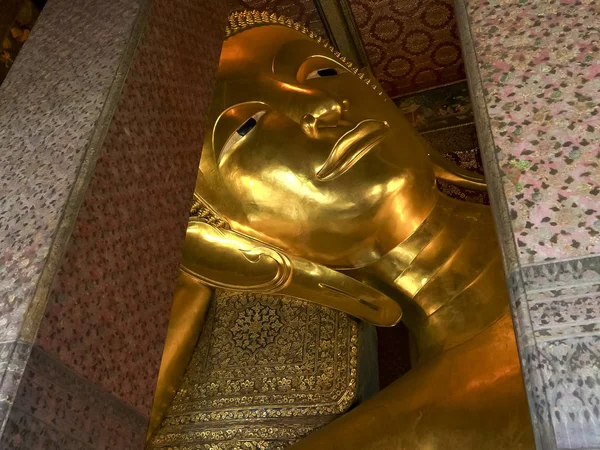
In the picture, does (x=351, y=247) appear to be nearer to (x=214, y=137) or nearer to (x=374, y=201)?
(x=374, y=201)

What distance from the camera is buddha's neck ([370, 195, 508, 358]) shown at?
1.70 m

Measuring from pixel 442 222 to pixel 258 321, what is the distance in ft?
1.97

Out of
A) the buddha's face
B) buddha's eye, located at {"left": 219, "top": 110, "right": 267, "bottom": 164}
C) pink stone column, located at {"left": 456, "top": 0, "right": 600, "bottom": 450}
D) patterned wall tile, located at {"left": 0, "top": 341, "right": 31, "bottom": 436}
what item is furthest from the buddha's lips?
patterned wall tile, located at {"left": 0, "top": 341, "right": 31, "bottom": 436}

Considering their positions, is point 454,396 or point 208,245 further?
point 208,245

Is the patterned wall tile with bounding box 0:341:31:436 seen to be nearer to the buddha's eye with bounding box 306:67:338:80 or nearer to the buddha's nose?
the buddha's nose

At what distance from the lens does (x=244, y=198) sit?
67.2 inches

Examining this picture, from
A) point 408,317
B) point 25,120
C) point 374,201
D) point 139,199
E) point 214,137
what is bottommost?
point 408,317

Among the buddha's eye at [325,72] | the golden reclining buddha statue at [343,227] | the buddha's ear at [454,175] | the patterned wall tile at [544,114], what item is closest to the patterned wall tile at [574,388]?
the patterned wall tile at [544,114]

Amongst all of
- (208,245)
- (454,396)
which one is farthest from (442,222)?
(208,245)

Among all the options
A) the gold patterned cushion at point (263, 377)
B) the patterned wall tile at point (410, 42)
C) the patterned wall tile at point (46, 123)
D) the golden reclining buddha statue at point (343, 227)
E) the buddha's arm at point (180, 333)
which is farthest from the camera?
the patterned wall tile at point (410, 42)

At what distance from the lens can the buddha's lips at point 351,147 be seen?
66.0 inches

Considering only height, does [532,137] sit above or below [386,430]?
above

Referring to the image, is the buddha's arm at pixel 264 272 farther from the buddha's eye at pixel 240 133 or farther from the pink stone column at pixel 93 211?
the pink stone column at pixel 93 211

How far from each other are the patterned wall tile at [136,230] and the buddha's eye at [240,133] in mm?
351
